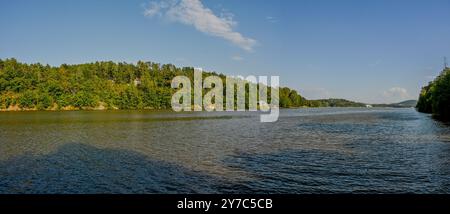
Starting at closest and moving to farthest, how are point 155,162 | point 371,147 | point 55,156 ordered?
point 155,162
point 55,156
point 371,147

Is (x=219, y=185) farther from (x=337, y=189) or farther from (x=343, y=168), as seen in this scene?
(x=343, y=168)

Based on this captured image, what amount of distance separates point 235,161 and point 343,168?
897cm

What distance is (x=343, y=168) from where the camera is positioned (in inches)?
1071

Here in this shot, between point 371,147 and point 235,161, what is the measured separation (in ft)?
57.6

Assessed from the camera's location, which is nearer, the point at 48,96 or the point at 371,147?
the point at 371,147

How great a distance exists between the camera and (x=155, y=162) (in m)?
30.4
